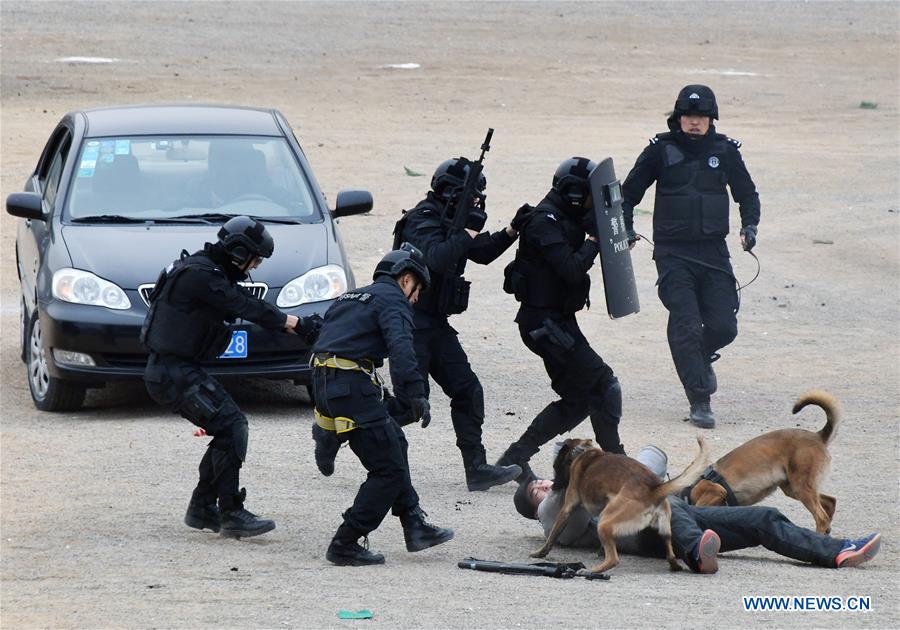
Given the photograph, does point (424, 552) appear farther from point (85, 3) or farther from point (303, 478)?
point (85, 3)

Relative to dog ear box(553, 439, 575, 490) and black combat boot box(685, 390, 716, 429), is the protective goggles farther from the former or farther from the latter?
dog ear box(553, 439, 575, 490)

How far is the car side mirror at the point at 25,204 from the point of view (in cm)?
1016

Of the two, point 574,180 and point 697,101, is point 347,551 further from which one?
point 697,101

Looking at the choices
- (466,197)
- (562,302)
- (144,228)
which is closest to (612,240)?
(562,302)

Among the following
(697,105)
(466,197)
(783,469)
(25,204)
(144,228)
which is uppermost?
(697,105)

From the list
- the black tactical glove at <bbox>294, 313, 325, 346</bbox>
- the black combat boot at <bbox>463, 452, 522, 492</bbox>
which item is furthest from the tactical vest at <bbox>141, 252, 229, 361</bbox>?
the black combat boot at <bbox>463, 452, 522, 492</bbox>

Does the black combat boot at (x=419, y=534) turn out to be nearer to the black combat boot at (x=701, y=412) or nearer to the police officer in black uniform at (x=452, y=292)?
the police officer in black uniform at (x=452, y=292)

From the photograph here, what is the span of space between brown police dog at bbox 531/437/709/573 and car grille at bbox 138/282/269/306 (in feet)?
10.4

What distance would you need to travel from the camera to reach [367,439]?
6961 millimetres

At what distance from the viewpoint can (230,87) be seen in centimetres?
2759

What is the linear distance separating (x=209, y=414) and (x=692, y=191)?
4535 millimetres

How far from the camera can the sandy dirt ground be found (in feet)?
21.5

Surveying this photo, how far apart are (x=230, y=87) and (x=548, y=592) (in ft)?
72.7

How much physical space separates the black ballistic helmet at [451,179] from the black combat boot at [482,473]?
57.8 inches
